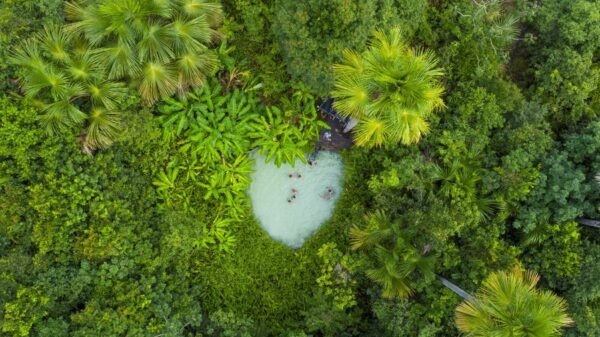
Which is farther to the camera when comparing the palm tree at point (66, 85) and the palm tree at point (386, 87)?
the palm tree at point (66, 85)

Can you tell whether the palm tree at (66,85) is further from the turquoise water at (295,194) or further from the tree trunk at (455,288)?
the tree trunk at (455,288)

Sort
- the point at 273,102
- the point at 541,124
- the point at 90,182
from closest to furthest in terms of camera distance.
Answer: the point at 90,182 → the point at 541,124 → the point at 273,102

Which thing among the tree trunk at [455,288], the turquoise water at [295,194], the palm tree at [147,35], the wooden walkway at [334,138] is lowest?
the turquoise water at [295,194]

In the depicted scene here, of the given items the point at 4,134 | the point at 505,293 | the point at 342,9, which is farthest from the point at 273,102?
the point at 505,293

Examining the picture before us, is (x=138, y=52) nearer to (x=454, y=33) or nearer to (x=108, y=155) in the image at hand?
(x=108, y=155)

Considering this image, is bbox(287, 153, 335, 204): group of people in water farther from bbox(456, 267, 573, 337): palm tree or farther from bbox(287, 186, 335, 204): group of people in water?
bbox(456, 267, 573, 337): palm tree

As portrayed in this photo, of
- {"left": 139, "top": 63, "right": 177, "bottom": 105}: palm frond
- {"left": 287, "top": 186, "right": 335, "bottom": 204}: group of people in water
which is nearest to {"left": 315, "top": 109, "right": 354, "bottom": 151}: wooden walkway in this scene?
{"left": 287, "top": 186, "right": 335, "bottom": 204}: group of people in water

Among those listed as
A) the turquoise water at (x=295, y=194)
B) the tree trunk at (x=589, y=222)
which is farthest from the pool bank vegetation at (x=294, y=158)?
the turquoise water at (x=295, y=194)
